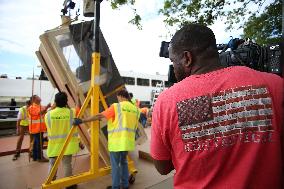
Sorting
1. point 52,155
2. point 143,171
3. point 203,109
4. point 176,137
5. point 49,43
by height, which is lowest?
point 143,171

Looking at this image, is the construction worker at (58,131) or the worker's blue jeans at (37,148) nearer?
the construction worker at (58,131)

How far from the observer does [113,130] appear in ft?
16.6

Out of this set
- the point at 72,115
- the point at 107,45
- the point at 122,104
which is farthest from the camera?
the point at 107,45

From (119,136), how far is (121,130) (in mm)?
111

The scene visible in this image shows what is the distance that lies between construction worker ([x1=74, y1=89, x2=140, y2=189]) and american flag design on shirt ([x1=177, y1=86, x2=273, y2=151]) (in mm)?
3588

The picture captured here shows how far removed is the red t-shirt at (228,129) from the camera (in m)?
1.38

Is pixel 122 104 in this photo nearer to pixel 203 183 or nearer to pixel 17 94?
pixel 203 183

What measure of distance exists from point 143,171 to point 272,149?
563 cm

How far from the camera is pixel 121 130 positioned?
5.03 metres

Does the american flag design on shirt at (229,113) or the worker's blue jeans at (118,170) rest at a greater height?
the american flag design on shirt at (229,113)

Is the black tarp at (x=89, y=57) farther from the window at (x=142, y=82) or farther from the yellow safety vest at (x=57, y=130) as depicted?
the window at (x=142, y=82)

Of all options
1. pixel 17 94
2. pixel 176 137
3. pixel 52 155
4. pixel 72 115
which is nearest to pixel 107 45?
pixel 72 115

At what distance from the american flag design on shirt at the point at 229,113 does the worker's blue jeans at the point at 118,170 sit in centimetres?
367

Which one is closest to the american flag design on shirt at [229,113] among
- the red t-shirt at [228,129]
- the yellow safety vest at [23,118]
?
the red t-shirt at [228,129]
